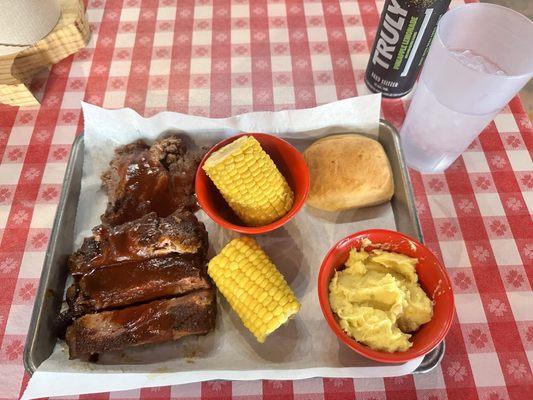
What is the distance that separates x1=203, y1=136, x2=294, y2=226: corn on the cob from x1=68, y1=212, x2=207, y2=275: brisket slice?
6.6 inches

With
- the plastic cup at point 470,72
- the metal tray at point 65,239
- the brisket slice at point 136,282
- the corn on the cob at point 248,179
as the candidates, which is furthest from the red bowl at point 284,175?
the plastic cup at point 470,72

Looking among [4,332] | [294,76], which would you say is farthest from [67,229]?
[294,76]

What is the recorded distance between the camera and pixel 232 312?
1.26 meters

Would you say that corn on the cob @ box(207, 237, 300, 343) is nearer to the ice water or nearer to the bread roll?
the bread roll

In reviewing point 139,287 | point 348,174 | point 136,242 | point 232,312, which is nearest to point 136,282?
point 139,287

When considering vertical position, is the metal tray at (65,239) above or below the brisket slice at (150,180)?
below

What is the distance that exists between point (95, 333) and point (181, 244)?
0.35 meters

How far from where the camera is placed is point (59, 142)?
65.1 inches

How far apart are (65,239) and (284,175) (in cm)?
77

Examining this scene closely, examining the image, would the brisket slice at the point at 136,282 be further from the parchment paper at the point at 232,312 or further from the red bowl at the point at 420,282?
the red bowl at the point at 420,282

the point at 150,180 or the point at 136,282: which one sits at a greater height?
the point at 150,180

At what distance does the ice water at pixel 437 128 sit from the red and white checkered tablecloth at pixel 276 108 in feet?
0.28

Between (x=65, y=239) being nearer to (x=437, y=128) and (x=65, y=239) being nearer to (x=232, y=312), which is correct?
(x=232, y=312)

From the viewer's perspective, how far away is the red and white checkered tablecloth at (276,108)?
1219 millimetres
